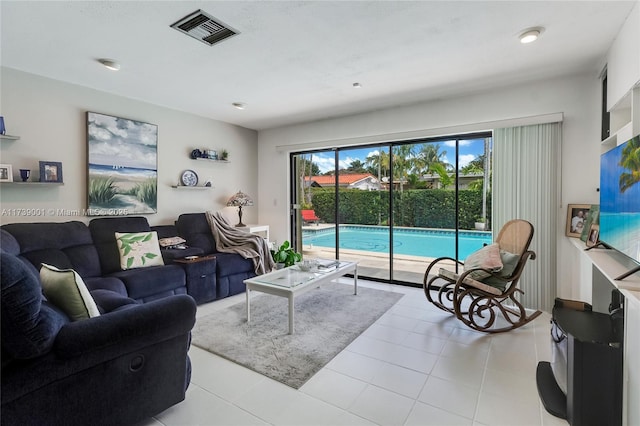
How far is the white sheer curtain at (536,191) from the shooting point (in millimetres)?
3385

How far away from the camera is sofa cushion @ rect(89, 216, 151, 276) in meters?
3.34

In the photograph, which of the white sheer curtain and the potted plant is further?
the potted plant

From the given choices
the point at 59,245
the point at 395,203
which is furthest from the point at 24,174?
the point at 395,203

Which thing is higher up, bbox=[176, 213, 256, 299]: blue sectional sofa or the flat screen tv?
the flat screen tv

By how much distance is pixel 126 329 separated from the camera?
1.53 metres

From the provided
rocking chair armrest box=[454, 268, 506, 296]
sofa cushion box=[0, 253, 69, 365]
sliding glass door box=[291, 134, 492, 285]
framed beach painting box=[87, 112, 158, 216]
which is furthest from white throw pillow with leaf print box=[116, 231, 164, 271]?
rocking chair armrest box=[454, 268, 506, 296]

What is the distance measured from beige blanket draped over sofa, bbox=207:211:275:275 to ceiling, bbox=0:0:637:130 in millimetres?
1740

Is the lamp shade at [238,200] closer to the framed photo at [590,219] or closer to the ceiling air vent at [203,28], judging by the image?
the ceiling air vent at [203,28]

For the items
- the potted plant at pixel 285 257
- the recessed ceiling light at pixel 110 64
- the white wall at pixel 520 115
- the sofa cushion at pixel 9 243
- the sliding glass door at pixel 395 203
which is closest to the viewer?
the sofa cushion at pixel 9 243

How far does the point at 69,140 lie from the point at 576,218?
5.39 meters

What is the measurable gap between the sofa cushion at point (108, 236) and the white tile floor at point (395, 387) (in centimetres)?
149

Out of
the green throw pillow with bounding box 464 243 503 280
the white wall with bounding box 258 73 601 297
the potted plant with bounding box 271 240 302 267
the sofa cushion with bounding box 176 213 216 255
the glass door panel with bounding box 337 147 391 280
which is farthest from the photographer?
the glass door panel with bounding box 337 147 391 280

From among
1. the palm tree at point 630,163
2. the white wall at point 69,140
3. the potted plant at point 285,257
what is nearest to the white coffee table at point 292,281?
the potted plant at point 285,257

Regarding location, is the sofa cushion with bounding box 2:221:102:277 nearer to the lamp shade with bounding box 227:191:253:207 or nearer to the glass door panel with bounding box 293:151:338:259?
the lamp shade with bounding box 227:191:253:207
